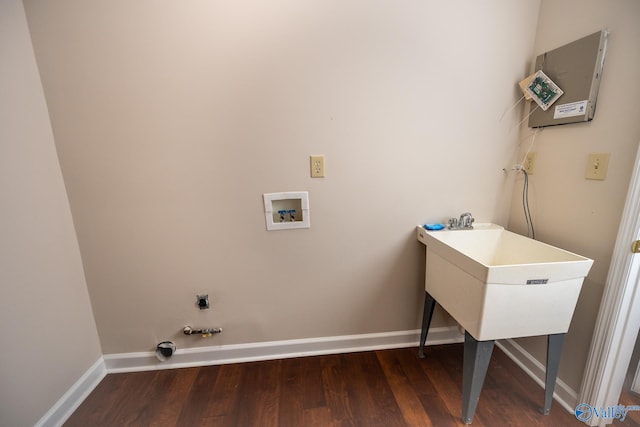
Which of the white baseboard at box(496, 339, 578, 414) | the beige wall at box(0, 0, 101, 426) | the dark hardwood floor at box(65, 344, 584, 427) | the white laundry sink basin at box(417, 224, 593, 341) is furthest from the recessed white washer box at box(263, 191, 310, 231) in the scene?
the white baseboard at box(496, 339, 578, 414)

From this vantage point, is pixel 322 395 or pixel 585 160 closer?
pixel 585 160

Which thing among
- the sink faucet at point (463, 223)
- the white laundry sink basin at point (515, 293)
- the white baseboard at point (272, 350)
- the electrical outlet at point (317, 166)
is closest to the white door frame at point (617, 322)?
the white laundry sink basin at point (515, 293)

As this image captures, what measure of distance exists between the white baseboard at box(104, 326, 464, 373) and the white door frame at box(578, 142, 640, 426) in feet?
2.11

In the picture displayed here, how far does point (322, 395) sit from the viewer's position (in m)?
1.27

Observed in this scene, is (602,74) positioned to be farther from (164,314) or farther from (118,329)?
(118,329)

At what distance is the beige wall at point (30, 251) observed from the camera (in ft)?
3.25

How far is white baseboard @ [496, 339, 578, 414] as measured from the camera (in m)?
1.17

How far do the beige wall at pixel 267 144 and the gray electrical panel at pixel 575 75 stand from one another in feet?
0.52

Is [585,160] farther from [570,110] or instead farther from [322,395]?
[322,395]

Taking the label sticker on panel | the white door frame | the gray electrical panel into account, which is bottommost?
the white door frame

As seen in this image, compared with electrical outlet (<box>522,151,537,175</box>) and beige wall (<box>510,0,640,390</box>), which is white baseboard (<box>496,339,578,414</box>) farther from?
electrical outlet (<box>522,151,537,175</box>)

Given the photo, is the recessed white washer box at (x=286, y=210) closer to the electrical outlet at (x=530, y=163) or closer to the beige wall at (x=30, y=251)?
the beige wall at (x=30, y=251)

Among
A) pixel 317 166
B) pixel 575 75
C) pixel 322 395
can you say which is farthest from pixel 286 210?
pixel 575 75

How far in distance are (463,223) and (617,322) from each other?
2.25 ft
